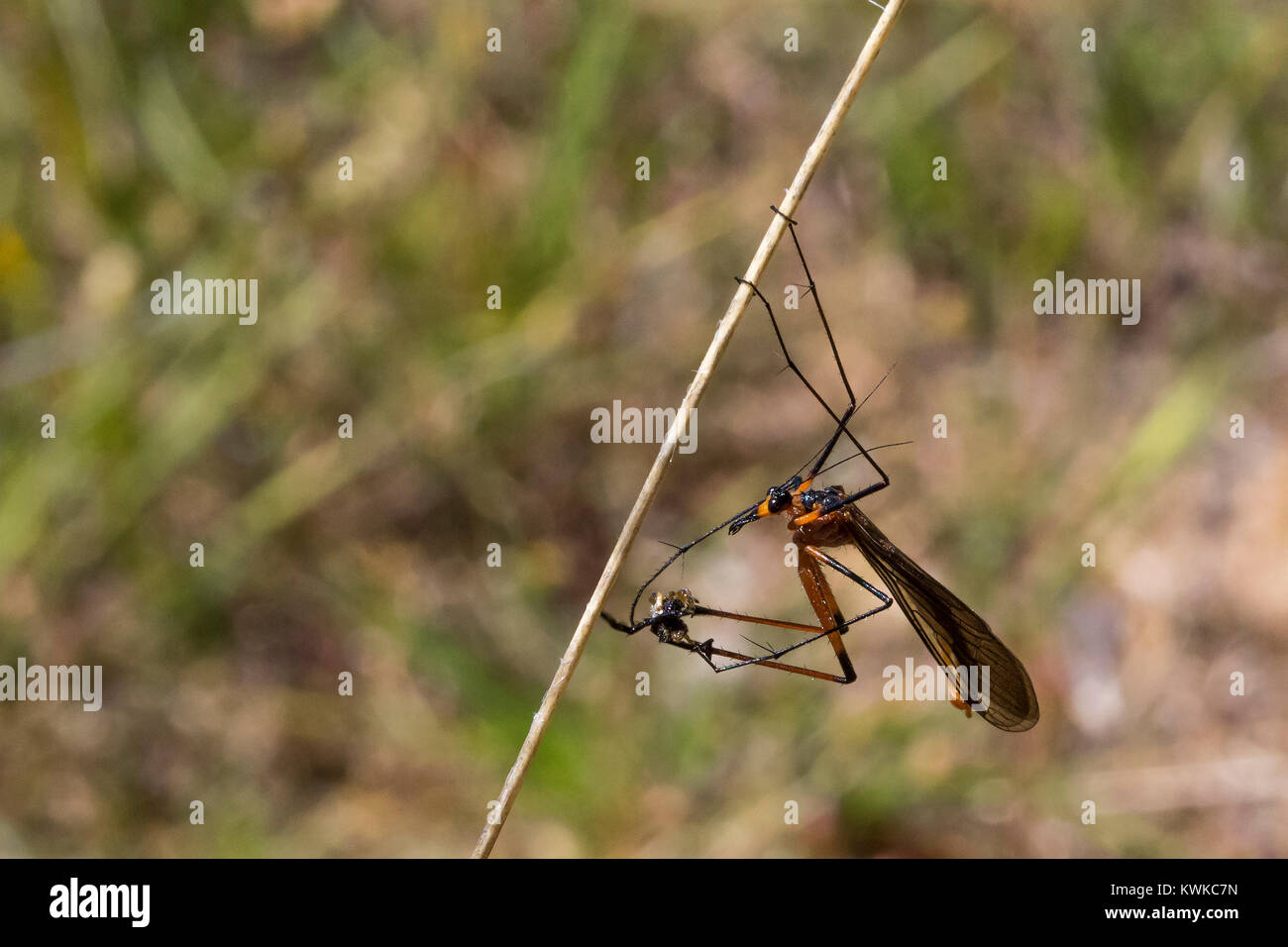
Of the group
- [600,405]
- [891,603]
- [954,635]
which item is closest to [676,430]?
[891,603]

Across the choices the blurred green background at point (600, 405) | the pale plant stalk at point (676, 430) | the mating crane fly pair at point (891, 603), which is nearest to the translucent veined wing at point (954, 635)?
the mating crane fly pair at point (891, 603)

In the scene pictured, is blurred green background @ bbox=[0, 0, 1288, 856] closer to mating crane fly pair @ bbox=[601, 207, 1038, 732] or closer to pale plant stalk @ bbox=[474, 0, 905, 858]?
mating crane fly pair @ bbox=[601, 207, 1038, 732]

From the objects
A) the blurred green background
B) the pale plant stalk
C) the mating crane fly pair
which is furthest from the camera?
the blurred green background

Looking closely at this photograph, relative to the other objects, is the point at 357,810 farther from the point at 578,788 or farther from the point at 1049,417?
the point at 1049,417

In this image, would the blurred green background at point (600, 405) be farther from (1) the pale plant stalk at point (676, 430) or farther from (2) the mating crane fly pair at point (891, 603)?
(1) the pale plant stalk at point (676, 430)

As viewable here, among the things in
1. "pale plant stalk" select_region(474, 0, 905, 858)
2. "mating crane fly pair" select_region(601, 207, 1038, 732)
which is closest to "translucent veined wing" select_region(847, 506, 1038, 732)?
"mating crane fly pair" select_region(601, 207, 1038, 732)
